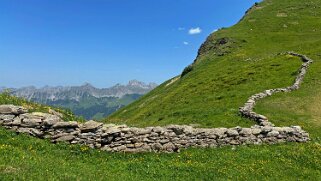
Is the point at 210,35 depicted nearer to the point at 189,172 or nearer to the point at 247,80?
the point at 247,80

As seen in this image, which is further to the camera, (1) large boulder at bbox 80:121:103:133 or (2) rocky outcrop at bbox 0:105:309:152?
(1) large boulder at bbox 80:121:103:133

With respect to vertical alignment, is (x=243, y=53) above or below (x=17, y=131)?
above

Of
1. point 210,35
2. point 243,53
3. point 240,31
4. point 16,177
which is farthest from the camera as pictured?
point 210,35

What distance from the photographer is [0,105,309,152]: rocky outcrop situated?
91.2 ft

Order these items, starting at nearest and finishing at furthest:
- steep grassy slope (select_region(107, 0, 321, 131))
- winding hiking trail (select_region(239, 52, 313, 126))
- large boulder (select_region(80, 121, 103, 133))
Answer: large boulder (select_region(80, 121, 103, 133)), winding hiking trail (select_region(239, 52, 313, 126)), steep grassy slope (select_region(107, 0, 321, 131))

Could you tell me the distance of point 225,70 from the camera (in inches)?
3563

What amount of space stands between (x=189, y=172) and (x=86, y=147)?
8.07 metres

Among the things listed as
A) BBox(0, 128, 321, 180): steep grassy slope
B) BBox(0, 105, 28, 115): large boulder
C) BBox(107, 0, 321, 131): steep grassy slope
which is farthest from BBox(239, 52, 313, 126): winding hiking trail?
BBox(0, 105, 28, 115): large boulder

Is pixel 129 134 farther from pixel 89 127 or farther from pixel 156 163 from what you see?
pixel 156 163

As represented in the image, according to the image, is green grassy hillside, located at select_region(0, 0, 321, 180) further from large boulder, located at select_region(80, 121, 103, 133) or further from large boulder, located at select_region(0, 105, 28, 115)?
large boulder, located at select_region(0, 105, 28, 115)

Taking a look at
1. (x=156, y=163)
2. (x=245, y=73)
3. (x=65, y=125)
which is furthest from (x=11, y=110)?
(x=245, y=73)

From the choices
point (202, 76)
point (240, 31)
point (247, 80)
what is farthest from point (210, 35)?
point (247, 80)

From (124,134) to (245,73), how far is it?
183ft

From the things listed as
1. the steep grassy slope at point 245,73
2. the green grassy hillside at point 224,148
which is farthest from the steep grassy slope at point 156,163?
the steep grassy slope at point 245,73
